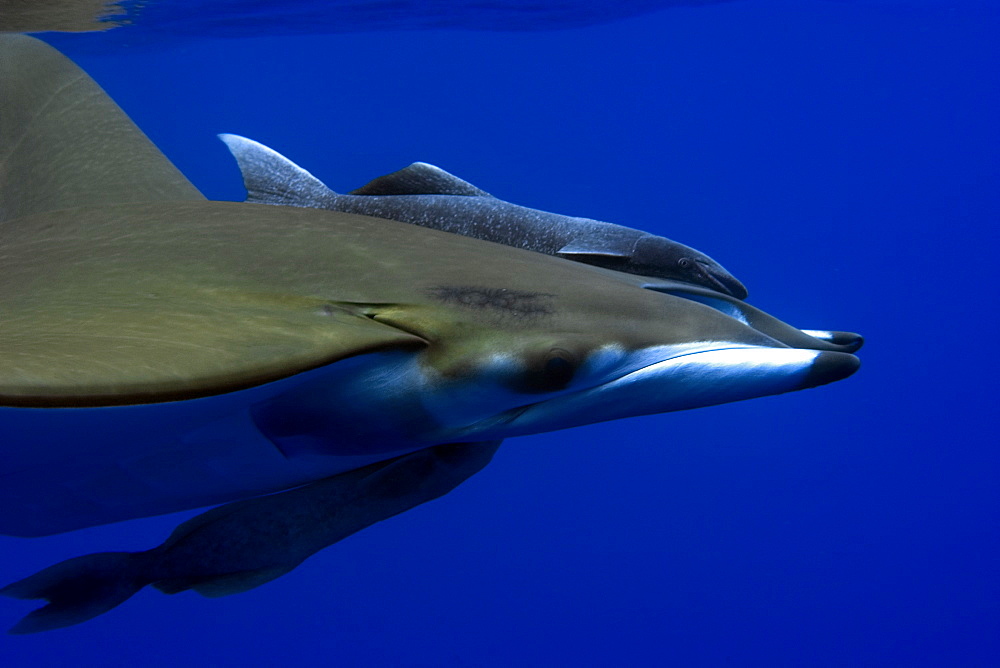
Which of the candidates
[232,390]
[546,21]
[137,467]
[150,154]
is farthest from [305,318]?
[546,21]

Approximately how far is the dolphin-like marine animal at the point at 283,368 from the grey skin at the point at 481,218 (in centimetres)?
68

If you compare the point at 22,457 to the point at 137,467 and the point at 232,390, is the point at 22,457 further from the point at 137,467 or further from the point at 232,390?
the point at 232,390

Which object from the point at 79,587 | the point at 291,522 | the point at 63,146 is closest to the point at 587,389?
the point at 291,522

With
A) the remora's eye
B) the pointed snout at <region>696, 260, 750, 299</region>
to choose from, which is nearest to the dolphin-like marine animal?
the remora's eye

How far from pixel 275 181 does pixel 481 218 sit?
88 cm

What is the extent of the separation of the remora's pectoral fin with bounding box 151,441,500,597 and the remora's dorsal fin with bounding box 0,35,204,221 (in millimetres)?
1342

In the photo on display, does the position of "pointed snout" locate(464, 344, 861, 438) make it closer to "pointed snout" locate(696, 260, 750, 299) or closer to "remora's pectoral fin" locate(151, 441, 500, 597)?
"remora's pectoral fin" locate(151, 441, 500, 597)

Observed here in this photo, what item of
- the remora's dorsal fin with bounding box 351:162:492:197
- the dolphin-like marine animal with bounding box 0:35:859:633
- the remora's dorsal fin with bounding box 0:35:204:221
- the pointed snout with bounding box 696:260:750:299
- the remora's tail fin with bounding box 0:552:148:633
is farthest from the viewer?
the remora's dorsal fin with bounding box 351:162:492:197


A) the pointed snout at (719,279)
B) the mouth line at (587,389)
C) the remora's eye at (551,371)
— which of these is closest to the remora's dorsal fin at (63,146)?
the mouth line at (587,389)

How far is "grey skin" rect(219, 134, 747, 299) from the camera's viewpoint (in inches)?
98.7

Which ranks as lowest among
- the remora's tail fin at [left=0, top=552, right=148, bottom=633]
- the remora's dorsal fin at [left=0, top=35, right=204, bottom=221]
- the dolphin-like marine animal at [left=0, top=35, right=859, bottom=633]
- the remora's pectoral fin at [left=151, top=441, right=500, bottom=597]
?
the remora's tail fin at [left=0, top=552, right=148, bottom=633]

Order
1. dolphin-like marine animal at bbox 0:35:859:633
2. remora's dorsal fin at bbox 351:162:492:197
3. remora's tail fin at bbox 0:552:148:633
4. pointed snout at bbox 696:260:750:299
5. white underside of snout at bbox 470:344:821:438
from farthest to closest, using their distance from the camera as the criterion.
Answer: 1. remora's dorsal fin at bbox 351:162:492:197
2. pointed snout at bbox 696:260:750:299
3. remora's tail fin at bbox 0:552:148:633
4. white underside of snout at bbox 470:344:821:438
5. dolphin-like marine animal at bbox 0:35:859:633

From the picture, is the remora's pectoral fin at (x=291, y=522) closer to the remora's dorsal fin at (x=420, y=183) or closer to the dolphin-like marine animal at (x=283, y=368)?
the dolphin-like marine animal at (x=283, y=368)

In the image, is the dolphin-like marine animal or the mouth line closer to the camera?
the dolphin-like marine animal
